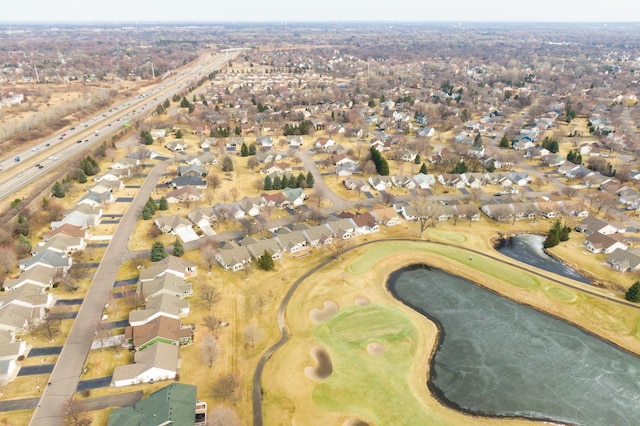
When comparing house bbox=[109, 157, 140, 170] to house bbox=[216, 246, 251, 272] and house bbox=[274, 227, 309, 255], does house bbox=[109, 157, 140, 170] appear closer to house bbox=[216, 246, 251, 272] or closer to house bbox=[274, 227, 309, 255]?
house bbox=[216, 246, 251, 272]

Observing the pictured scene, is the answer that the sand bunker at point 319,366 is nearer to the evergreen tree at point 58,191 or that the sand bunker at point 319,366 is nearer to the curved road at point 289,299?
the curved road at point 289,299

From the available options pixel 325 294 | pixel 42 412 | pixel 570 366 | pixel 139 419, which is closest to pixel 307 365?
pixel 325 294

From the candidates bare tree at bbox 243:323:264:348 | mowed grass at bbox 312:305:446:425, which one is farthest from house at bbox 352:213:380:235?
bare tree at bbox 243:323:264:348

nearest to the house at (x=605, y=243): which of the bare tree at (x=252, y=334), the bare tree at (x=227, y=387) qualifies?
the bare tree at (x=252, y=334)

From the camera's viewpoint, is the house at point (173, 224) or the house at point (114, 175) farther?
the house at point (114, 175)

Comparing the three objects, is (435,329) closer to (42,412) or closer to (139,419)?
(139,419)
